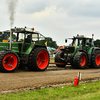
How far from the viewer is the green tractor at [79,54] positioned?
1238cm

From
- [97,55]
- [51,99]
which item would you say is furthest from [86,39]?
[51,99]

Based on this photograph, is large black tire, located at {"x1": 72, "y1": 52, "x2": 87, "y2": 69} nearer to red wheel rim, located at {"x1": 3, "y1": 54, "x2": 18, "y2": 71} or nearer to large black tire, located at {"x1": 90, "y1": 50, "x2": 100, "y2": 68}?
large black tire, located at {"x1": 90, "y1": 50, "x2": 100, "y2": 68}

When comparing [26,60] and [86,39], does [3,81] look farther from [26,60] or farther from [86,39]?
[86,39]

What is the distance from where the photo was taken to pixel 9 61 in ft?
29.0

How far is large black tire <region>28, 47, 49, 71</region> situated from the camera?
31.3 ft

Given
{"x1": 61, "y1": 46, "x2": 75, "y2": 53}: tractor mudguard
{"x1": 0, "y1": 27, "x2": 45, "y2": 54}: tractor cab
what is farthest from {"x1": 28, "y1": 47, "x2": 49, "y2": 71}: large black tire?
{"x1": 61, "y1": 46, "x2": 75, "y2": 53}: tractor mudguard

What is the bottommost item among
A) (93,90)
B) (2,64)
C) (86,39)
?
(93,90)

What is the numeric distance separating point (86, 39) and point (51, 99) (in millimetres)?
9512

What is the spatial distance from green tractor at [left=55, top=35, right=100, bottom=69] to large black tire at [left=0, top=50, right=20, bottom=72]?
4.56 m

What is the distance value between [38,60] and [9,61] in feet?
6.89

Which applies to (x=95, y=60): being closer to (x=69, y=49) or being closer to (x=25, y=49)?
(x=69, y=49)

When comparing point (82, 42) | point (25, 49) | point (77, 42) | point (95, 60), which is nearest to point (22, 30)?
point (25, 49)

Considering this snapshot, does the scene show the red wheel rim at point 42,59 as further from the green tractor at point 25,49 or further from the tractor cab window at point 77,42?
the tractor cab window at point 77,42

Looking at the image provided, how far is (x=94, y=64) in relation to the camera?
13.2 metres
